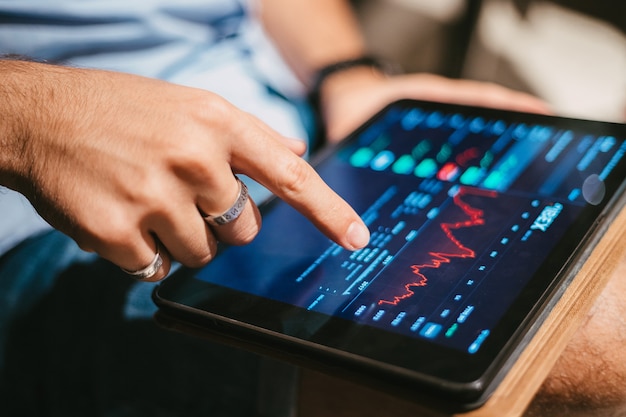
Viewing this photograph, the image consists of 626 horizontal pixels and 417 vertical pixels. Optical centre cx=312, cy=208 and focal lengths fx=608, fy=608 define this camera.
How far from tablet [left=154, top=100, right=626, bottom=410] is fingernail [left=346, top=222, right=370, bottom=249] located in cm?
2

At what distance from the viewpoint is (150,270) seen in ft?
1.71

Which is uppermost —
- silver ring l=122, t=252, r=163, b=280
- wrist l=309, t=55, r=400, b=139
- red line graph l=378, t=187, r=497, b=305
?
red line graph l=378, t=187, r=497, b=305

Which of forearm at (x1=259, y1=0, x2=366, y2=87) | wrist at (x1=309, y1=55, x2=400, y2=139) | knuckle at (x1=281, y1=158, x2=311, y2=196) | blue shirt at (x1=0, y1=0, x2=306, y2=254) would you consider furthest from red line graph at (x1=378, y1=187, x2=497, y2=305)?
forearm at (x1=259, y1=0, x2=366, y2=87)

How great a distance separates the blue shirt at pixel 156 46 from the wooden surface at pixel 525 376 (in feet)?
1.00

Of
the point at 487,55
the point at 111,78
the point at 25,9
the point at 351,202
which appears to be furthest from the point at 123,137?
the point at 487,55

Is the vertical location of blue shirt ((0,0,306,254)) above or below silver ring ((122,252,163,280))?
above

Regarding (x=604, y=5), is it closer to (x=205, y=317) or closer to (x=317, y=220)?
(x=317, y=220)

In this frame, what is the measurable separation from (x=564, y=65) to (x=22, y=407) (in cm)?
112

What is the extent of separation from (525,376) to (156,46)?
711 millimetres

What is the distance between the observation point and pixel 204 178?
1.57ft

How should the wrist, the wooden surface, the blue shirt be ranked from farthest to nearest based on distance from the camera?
the wrist
the blue shirt
the wooden surface

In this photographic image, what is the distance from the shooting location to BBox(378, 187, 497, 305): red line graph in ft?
1.58

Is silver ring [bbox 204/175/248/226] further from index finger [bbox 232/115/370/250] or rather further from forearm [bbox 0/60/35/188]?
forearm [bbox 0/60/35/188]

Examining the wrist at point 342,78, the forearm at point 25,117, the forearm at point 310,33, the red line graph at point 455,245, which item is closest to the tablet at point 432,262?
the red line graph at point 455,245
